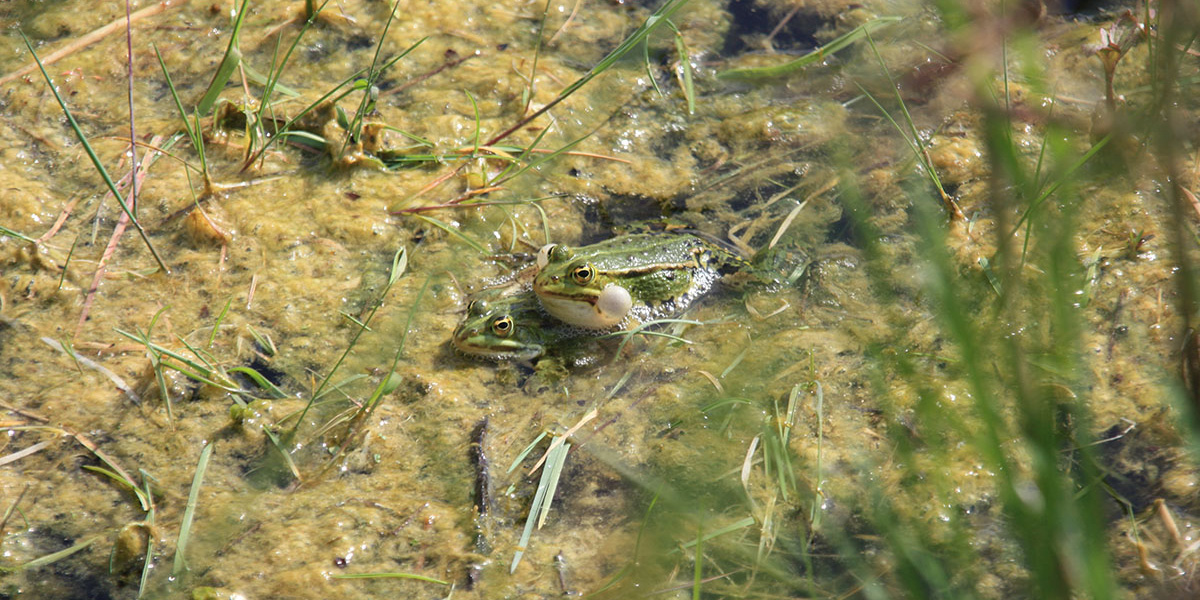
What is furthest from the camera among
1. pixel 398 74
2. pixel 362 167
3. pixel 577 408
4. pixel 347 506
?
pixel 398 74

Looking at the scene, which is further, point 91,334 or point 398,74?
point 398,74

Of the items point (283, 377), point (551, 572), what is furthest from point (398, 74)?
point (551, 572)

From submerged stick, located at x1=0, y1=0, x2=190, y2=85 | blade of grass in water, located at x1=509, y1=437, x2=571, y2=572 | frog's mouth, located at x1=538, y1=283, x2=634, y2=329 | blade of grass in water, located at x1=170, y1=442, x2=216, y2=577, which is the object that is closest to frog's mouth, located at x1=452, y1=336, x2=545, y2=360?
frog's mouth, located at x1=538, y1=283, x2=634, y2=329

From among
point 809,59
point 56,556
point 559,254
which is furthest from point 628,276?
point 56,556

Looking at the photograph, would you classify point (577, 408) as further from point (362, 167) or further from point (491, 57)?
point (491, 57)

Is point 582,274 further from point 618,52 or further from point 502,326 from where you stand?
point 618,52

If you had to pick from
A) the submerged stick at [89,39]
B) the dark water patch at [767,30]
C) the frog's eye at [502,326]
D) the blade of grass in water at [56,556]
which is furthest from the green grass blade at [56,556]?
the dark water patch at [767,30]
